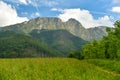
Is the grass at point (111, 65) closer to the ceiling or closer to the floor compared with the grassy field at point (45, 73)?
closer to the floor

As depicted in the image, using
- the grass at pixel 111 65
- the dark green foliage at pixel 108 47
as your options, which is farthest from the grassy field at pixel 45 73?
the dark green foliage at pixel 108 47

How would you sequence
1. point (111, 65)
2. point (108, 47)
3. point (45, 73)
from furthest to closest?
point (108, 47)
point (111, 65)
point (45, 73)

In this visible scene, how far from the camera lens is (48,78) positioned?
16703 millimetres

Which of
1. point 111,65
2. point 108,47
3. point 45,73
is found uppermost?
point 108,47

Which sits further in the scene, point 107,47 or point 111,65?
point 107,47

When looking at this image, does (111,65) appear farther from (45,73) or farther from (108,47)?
(108,47)

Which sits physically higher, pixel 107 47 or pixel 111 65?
pixel 107 47

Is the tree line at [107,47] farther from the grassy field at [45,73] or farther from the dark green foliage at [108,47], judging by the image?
the grassy field at [45,73]

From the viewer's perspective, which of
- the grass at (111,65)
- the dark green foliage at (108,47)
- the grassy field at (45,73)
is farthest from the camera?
the dark green foliage at (108,47)

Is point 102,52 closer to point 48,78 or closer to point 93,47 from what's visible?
point 93,47

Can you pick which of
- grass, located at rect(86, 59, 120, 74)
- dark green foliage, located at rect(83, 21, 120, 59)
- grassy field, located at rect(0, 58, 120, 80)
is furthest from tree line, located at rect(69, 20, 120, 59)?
grassy field, located at rect(0, 58, 120, 80)

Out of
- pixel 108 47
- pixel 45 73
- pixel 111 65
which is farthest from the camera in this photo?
pixel 108 47

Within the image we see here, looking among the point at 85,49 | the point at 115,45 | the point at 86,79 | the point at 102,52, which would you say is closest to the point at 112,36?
the point at 115,45

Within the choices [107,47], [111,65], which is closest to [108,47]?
[107,47]
